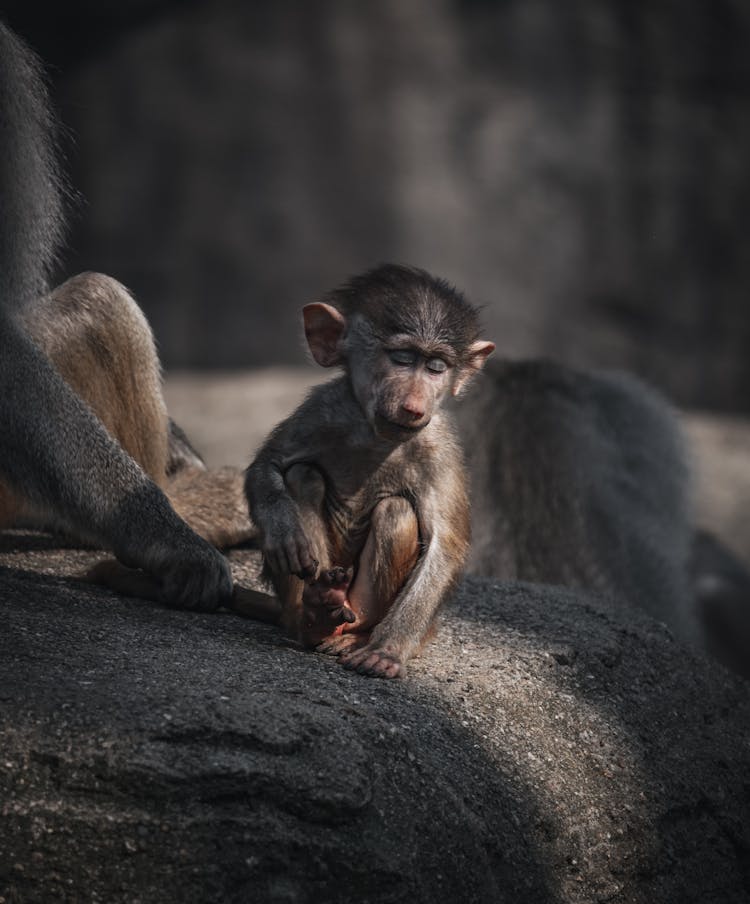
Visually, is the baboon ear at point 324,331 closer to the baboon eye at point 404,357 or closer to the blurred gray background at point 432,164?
the baboon eye at point 404,357

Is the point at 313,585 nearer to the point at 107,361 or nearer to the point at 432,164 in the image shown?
the point at 107,361

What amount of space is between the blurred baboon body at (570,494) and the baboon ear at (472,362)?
8.55ft

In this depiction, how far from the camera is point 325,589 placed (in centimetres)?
368

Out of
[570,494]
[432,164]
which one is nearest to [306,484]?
[570,494]

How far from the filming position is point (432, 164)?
13406mm

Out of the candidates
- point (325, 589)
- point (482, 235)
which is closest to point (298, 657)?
point (325, 589)

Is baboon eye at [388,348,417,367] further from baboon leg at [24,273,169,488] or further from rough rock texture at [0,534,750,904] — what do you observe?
baboon leg at [24,273,169,488]

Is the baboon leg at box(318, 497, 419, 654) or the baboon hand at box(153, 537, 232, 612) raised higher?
the baboon leg at box(318, 497, 419, 654)

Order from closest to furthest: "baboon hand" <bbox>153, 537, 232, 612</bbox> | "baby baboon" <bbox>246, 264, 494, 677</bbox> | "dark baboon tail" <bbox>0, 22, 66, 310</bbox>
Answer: "baby baboon" <bbox>246, 264, 494, 677</bbox>
"baboon hand" <bbox>153, 537, 232, 612</bbox>
"dark baboon tail" <bbox>0, 22, 66, 310</bbox>

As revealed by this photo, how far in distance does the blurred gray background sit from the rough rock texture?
8.88 meters

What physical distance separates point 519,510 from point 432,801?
3.48 m

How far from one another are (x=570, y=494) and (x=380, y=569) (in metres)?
3.05

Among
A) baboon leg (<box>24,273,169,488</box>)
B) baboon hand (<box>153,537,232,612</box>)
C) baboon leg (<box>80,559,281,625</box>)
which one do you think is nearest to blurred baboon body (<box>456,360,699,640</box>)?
baboon leg (<box>24,273,169,488</box>)

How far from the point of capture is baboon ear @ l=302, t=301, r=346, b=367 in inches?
160
